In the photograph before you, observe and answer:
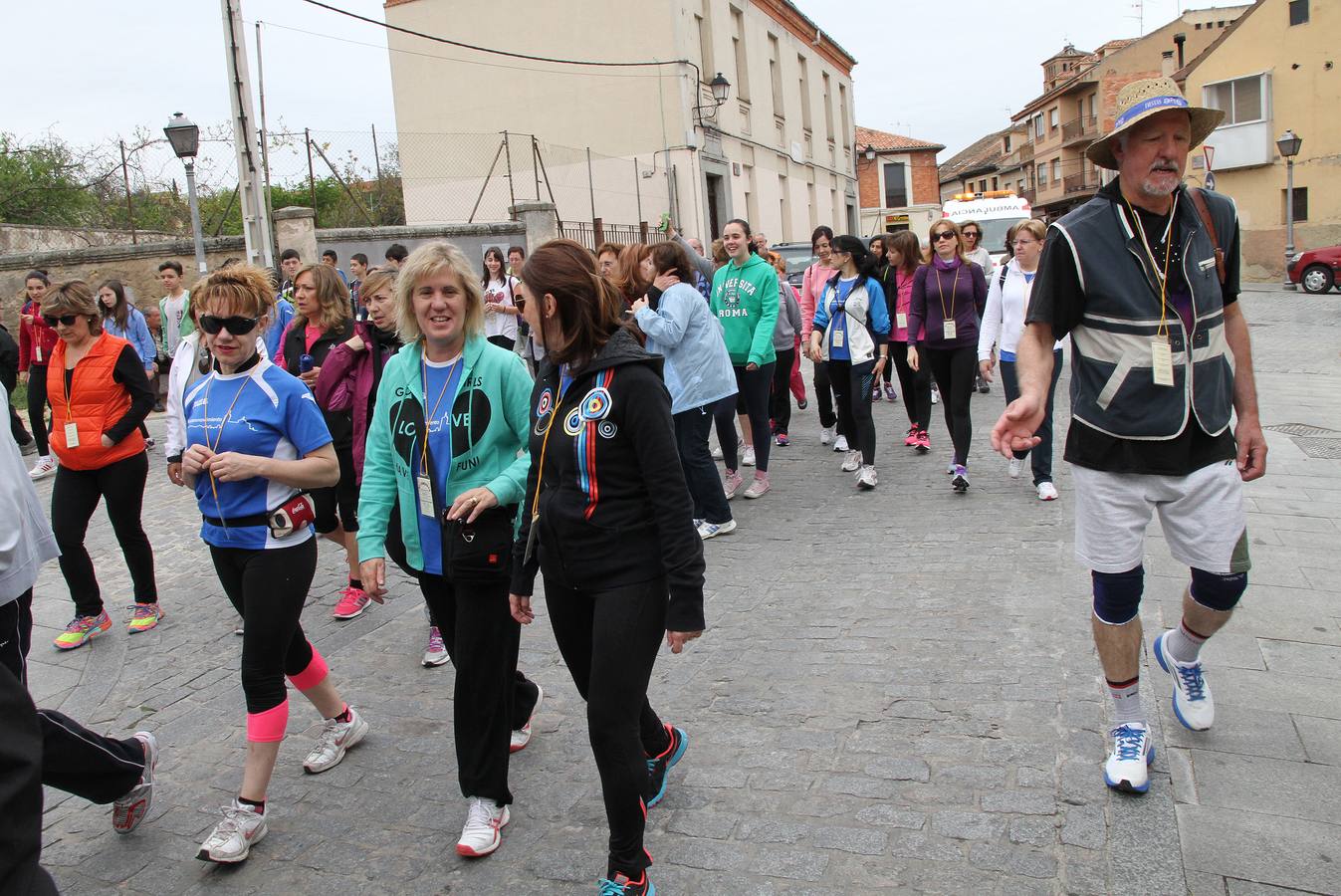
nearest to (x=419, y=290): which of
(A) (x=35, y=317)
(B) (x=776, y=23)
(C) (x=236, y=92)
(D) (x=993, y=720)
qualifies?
(D) (x=993, y=720)

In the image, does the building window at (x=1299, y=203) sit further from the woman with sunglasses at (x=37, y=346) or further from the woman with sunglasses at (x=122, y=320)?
the woman with sunglasses at (x=37, y=346)

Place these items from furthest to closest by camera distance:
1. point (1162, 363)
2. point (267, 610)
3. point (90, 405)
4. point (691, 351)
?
point (691, 351) < point (90, 405) < point (267, 610) < point (1162, 363)

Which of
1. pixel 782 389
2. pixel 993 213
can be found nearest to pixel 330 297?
pixel 782 389

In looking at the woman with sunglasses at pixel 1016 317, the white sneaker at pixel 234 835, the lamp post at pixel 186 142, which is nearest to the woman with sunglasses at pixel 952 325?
the woman with sunglasses at pixel 1016 317

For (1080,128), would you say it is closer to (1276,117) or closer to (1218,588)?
(1276,117)

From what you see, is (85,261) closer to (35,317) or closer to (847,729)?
(35,317)

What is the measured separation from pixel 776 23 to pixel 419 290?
33.2 m

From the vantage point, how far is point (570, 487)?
2885 mm

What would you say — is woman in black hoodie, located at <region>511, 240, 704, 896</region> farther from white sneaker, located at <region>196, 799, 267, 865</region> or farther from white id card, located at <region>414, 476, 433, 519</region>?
white sneaker, located at <region>196, 799, 267, 865</region>

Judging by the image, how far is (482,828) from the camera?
3.23m

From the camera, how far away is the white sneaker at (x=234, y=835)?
324 cm

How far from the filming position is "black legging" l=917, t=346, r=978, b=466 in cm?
778

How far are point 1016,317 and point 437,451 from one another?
5.26 m

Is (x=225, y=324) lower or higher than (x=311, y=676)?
higher
